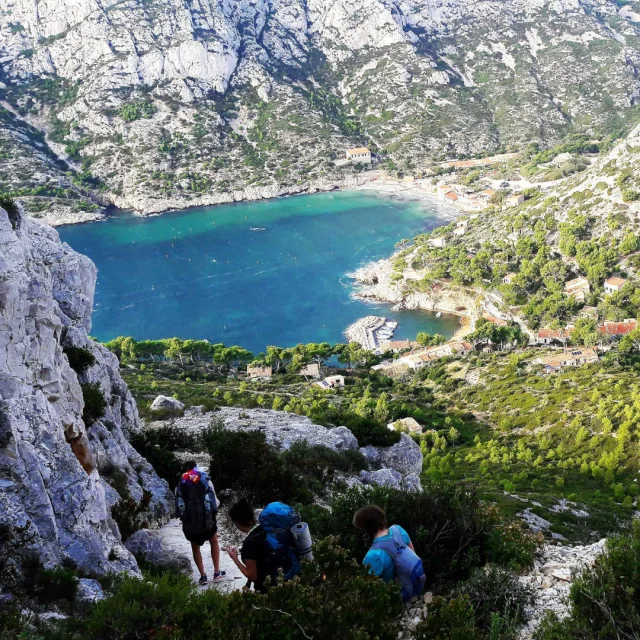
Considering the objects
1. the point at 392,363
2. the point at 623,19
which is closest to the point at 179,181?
the point at 392,363

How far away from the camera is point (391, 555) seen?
5.04 meters

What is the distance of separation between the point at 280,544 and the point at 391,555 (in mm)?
1063

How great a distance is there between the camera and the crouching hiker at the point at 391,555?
4.98 m

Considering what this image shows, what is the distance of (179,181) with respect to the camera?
11512 centimetres

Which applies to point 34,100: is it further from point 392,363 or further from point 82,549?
point 82,549

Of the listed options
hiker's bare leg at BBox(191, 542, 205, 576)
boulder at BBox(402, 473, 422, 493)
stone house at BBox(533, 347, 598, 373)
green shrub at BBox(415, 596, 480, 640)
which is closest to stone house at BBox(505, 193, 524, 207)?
stone house at BBox(533, 347, 598, 373)

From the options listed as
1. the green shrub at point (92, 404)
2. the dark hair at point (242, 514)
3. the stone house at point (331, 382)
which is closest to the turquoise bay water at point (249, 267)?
the stone house at point (331, 382)

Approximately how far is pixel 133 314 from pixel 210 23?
111004mm

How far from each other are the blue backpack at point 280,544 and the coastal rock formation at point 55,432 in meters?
2.83

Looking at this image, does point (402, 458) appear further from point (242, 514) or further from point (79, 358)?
point (242, 514)

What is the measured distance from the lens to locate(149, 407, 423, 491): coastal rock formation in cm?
1738

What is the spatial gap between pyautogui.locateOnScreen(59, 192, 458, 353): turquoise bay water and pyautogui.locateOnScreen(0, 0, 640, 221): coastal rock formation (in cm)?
1349

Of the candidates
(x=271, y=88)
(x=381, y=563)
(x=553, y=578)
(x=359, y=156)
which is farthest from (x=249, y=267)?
(x=271, y=88)

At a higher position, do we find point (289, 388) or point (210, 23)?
point (210, 23)
